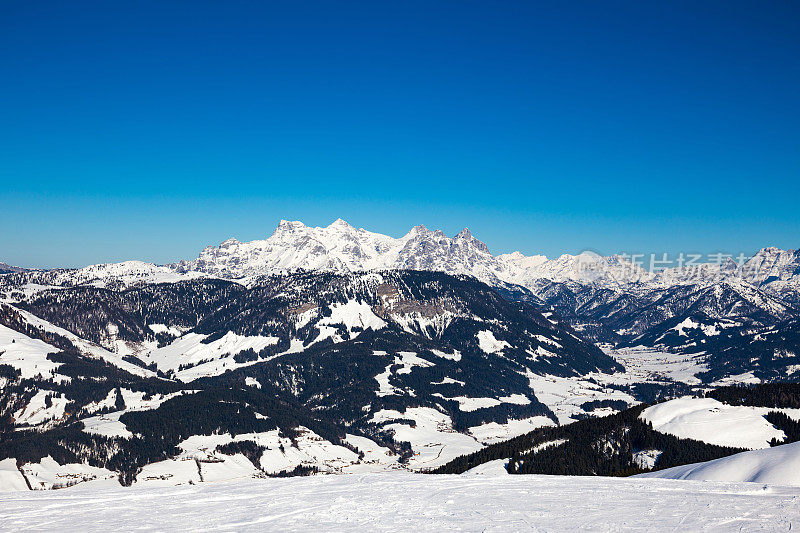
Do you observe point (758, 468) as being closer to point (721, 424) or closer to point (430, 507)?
point (430, 507)

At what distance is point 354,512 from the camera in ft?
227

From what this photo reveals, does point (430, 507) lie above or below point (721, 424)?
above

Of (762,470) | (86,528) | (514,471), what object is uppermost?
(86,528)

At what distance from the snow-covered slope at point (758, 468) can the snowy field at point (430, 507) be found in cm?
1235

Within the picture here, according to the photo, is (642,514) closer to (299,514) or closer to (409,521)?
(409,521)

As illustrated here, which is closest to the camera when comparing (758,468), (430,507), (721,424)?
(430,507)

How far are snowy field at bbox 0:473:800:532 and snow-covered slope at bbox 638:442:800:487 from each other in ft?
40.5

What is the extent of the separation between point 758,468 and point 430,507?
174ft

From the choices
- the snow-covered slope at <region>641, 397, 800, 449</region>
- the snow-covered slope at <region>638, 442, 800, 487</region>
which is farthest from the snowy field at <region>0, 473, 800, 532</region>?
the snow-covered slope at <region>641, 397, 800, 449</region>

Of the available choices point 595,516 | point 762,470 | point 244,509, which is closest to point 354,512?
point 244,509

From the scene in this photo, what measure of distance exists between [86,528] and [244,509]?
1723cm

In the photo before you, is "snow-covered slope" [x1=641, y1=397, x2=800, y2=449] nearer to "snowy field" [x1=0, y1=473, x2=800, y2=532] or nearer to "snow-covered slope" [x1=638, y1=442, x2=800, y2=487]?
"snow-covered slope" [x1=638, y1=442, x2=800, y2=487]

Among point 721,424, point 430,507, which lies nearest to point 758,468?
point 430,507

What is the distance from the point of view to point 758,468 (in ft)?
293
